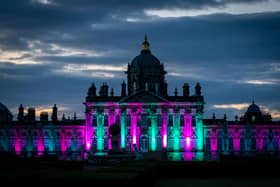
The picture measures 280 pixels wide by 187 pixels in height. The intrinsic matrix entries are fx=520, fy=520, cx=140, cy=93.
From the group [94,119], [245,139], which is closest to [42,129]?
[94,119]

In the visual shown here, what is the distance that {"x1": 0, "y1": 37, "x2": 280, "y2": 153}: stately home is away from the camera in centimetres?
8331

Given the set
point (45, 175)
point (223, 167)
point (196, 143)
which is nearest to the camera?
point (45, 175)

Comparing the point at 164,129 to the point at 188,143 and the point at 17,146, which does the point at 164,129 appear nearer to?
the point at 188,143

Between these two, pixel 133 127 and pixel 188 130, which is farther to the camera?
pixel 133 127

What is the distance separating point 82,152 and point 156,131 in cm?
1237

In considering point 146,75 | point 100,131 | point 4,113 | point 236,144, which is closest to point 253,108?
point 236,144

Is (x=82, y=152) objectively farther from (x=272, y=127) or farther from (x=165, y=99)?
(x=272, y=127)

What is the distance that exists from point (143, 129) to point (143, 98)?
5.08 metres

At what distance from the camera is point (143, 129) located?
3292 inches

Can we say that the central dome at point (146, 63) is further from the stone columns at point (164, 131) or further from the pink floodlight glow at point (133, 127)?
the stone columns at point (164, 131)

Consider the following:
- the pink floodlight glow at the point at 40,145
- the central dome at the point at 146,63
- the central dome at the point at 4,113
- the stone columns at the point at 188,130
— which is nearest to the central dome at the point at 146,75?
the central dome at the point at 146,63

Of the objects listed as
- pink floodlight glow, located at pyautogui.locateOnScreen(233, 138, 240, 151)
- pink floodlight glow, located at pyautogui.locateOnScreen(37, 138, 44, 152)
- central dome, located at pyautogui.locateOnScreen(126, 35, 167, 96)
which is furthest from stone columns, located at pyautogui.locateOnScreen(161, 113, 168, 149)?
pink floodlight glow, located at pyautogui.locateOnScreen(37, 138, 44, 152)

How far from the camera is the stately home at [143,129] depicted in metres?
83.3

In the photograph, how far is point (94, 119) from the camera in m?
84.7
